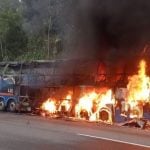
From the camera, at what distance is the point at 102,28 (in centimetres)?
1778

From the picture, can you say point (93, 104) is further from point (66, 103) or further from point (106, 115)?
point (66, 103)

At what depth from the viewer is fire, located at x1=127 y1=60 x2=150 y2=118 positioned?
51.4 ft

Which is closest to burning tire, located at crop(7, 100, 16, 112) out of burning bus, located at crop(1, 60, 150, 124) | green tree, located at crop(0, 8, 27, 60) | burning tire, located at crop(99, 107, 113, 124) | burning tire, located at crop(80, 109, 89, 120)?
burning bus, located at crop(1, 60, 150, 124)

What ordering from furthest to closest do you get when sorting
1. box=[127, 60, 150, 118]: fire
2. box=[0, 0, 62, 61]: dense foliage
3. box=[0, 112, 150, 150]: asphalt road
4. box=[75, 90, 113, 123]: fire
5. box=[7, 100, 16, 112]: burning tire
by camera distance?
1. box=[0, 0, 62, 61]: dense foliage
2. box=[7, 100, 16, 112]: burning tire
3. box=[75, 90, 113, 123]: fire
4. box=[127, 60, 150, 118]: fire
5. box=[0, 112, 150, 150]: asphalt road

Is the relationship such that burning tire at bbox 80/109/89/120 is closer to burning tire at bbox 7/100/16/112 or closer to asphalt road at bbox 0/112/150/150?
burning tire at bbox 7/100/16/112

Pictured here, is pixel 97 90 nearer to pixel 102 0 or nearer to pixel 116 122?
pixel 116 122

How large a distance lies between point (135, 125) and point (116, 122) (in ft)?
3.78

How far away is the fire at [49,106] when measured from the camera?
1869cm

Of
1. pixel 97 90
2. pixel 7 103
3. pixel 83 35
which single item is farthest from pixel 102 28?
pixel 7 103

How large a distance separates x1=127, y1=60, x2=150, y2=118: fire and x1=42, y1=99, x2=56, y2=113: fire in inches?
144

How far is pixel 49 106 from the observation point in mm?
18906

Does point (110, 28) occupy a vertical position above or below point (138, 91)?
above

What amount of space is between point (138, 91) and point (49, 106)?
4.33 metres

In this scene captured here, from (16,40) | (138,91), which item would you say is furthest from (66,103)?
(16,40)
